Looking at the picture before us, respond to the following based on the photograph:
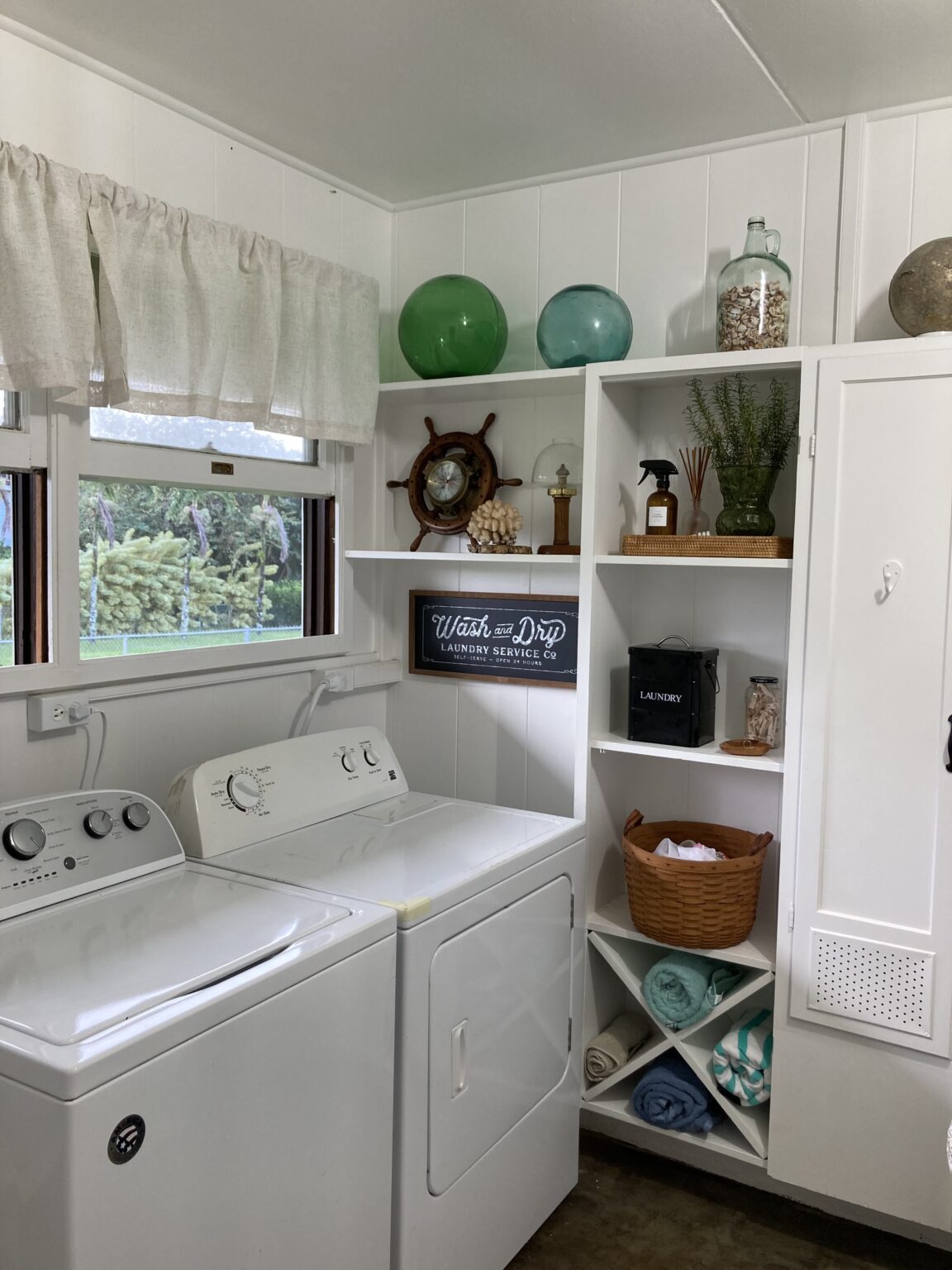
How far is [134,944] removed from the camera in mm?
1566

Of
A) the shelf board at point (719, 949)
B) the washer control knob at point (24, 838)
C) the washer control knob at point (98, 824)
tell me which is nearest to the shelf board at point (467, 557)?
the shelf board at point (719, 949)

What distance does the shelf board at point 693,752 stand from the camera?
2.19 meters

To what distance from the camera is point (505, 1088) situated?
6.64ft

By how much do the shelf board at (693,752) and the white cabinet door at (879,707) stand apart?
10 cm

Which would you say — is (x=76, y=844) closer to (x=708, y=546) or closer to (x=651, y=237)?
(x=708, y=546)

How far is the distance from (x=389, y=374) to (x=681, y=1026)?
183 cm

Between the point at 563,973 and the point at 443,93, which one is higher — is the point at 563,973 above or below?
below

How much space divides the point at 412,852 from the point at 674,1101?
0.88 m

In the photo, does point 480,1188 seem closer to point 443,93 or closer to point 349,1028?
point 349,1028

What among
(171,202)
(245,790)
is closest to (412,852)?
(245,790)

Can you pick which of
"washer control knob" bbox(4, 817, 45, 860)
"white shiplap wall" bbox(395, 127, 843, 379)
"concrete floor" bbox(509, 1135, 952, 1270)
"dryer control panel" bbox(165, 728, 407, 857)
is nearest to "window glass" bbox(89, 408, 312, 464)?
"white shiplap wall" bbox(395, 127, 843, 379)

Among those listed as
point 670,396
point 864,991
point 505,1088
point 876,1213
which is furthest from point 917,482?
point 876,1213

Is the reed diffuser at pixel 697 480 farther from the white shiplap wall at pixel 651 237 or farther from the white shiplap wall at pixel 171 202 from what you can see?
the white shiplap wall at pixel 171 202

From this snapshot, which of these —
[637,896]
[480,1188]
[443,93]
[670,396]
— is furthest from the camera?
[670,396]
